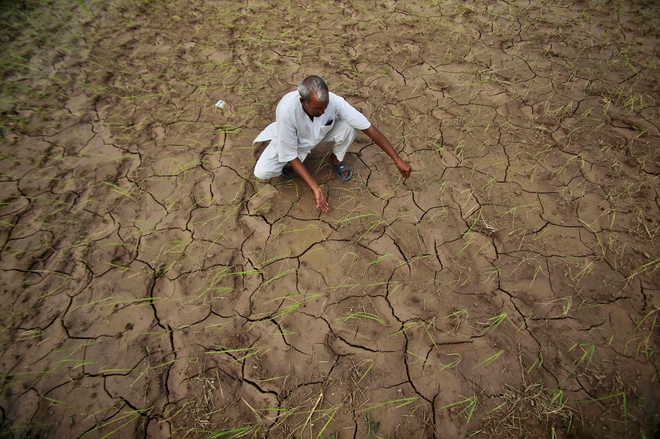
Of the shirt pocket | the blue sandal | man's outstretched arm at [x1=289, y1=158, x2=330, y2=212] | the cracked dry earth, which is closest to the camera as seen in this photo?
the cracked dry earth

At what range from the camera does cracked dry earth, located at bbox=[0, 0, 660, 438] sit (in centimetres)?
175

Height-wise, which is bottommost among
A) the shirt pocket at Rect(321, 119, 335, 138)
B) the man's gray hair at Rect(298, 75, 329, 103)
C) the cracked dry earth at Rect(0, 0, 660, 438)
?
the cracked dry earth at Rect(0, 0, 660, 438)

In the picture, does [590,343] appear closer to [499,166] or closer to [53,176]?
[499,166]

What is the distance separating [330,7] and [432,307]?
3.87m

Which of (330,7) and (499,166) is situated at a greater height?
(330,7)

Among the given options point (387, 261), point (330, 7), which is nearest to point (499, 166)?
point (387, 261)

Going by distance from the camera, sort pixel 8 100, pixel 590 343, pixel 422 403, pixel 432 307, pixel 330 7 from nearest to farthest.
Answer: pixel 422 403 → pixel 590 343 → pixel 432 307 → pixel 8 100 → pixel 330 7

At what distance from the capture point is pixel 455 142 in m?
2.82

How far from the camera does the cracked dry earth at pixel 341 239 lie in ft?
5.73

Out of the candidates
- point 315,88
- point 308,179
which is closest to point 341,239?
point 308,179

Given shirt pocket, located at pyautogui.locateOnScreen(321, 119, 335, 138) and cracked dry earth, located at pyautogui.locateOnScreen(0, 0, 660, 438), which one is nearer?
cracked dry earth, located at pyautogui.locateOnScreen(0, 0, 660, 438)

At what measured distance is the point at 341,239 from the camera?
232 cm

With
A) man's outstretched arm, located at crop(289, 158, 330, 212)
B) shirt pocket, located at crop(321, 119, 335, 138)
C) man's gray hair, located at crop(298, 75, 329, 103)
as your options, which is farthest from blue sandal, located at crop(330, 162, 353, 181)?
man's gray hair, located at crop(298, 75, 329, 103)

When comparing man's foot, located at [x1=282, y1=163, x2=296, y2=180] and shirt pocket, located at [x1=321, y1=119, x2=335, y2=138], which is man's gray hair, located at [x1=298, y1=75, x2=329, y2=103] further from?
man's foot, located at [x1=282, y1=163, x2=296, y2=180]
